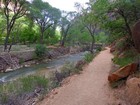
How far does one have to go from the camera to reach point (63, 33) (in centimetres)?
6269

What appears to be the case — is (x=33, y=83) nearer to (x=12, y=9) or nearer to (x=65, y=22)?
(x=12, y=9)

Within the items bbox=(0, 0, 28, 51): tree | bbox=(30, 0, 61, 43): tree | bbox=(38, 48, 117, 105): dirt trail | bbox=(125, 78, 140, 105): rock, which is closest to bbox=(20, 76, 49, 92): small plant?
bbox=(38, 48, 117, 105): dirt trail

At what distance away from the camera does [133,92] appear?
32.6 ft

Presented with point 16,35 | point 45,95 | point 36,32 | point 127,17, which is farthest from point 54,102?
point 36,32

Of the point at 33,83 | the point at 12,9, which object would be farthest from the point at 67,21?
the point at 33,83

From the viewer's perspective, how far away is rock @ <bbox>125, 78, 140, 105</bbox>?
30.8ft

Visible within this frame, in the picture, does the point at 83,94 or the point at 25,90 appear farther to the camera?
the point at 25,90

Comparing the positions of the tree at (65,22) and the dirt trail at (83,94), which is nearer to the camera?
the dirt trail at (83,94)

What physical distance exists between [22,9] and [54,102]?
28780mm

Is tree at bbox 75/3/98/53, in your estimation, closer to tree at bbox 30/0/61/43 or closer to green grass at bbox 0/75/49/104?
green grass at bbox 0/75/49/104

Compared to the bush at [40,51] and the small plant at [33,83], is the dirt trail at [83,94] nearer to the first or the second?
the small plant at [33,83]

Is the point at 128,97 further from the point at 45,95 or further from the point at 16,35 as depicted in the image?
the point at 16,35

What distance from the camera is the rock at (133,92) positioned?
9398mm

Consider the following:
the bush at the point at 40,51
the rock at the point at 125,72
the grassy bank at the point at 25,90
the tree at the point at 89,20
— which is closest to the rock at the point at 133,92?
the rock at the point at 125,72
